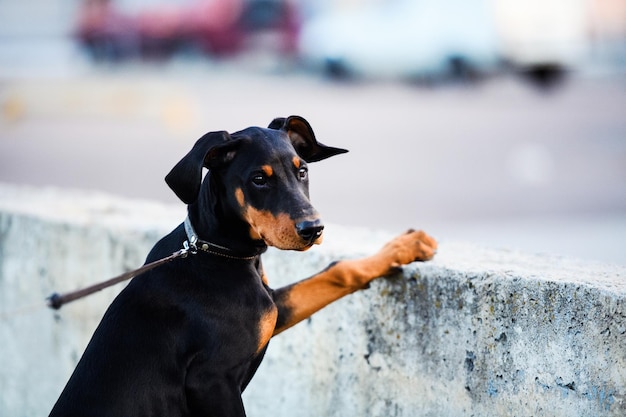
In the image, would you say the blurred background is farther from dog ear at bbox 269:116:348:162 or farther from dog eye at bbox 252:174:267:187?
dog eye at bbox 252:174:267:187

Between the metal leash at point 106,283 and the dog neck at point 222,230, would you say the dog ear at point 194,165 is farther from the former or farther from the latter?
the metal leash at point 106,283

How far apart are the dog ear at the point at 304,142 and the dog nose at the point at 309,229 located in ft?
1.79

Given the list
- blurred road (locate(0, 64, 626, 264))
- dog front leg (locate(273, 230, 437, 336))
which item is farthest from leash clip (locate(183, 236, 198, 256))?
blurred road (locate(0, 64, 626, 264))

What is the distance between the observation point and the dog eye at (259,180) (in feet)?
10.3

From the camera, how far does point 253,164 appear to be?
3.14m

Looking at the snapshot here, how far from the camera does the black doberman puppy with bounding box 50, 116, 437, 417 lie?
3000 mm

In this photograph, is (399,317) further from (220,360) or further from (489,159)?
(489,159)

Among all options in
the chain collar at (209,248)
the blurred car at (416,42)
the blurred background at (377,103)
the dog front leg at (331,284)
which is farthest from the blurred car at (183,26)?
the chain collar at (209,248)

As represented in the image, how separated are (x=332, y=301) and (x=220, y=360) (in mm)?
579

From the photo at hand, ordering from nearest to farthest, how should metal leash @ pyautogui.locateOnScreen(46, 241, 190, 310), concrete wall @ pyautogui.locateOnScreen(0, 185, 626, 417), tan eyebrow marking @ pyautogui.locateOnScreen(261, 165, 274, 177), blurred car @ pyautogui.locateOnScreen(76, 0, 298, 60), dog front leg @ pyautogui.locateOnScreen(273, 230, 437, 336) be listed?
metal leash @ pyautogui.locateOnScreen(46, 241, 190, 310) < concrete wall @ pyautogui.locateOnScreen(0, 185, 626, 417) < tan eyebrow marking @ pyautogui.locateOnScreen(261, 165, 274, 177) < dog front leg @ pyautogui.locateOnScreen(273, 230, 437, 336) < blurred car @ pyautogui.locateOnScreen(76, 0, 298, 60)

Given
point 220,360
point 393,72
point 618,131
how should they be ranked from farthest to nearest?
point 393,72
point 618,131
point 220,360

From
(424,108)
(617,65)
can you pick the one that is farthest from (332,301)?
(617,65)

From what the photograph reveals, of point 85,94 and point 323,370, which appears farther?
point 85,94

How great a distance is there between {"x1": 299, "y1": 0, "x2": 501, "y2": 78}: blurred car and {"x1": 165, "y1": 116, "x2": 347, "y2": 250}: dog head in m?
16.9
